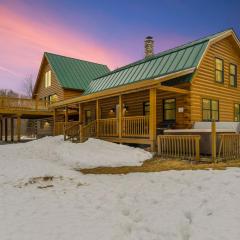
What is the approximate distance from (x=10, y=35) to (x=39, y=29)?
13.1 ft

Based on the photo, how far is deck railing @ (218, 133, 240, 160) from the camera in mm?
11830

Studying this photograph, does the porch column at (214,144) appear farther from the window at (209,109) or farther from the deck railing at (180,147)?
the window at (209,109)

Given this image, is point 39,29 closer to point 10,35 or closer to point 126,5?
point 10,35

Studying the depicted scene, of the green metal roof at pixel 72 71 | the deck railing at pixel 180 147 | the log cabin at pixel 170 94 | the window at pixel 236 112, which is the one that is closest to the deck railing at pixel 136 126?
the log cabin at pixel 170 94

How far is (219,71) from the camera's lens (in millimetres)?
18484

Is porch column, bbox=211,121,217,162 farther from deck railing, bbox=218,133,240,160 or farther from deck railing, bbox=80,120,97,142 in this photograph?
deck railing, bbox=80,120,97,142

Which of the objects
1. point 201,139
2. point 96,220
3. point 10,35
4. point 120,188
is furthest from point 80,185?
point 10,35

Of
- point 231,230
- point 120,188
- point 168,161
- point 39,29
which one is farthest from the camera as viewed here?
point 39,29

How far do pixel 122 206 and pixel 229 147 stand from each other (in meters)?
7.96

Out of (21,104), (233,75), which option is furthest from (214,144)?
(21,104)

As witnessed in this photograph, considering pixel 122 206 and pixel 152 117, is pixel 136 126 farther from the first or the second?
pixel 122 206

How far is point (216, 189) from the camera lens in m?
6.20

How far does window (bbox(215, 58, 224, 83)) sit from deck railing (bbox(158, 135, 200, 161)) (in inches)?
301

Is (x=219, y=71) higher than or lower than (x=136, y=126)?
higher
